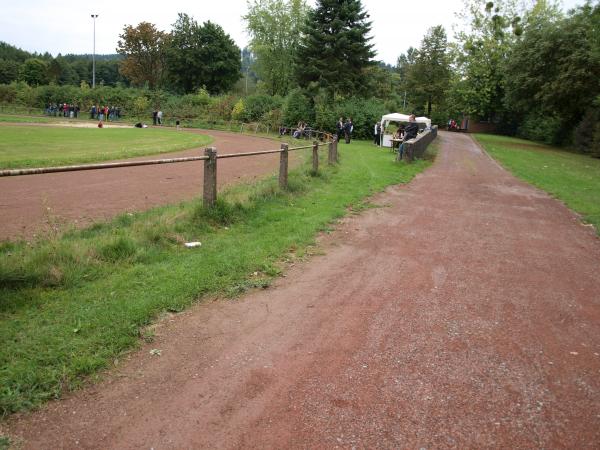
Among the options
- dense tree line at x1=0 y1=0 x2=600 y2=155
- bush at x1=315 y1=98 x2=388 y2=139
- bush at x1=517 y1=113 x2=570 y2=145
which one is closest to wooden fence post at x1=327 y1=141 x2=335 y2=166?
dense tree line at x1=0 y1=0 x2=600 y2=155

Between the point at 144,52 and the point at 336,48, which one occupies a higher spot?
the point at 144,52

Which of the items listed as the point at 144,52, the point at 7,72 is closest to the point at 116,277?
the point at 144,52

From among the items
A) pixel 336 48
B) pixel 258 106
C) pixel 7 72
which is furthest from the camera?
pixel 7 72

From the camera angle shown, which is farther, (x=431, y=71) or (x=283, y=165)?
(x=431, y=71)

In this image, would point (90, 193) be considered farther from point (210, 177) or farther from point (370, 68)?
point (370, 68)

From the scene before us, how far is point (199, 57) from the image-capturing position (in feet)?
236

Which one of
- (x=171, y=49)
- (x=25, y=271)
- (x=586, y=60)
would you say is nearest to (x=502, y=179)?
(x=25, y=271)

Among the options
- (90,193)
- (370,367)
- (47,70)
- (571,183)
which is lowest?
(370,367)

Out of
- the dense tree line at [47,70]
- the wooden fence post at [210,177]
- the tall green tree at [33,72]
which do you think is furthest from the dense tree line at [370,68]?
the tall green tree at [33,72]

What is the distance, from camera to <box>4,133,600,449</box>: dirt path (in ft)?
9.69

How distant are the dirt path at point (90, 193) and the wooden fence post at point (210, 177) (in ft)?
7.13

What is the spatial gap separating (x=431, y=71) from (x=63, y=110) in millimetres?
52407

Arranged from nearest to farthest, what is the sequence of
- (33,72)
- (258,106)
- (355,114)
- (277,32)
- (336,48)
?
1. (355,114)
2. (336,48)
3. (258,106)
4. (277,32)
5. (33,72)

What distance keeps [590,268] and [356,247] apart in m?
3.49
